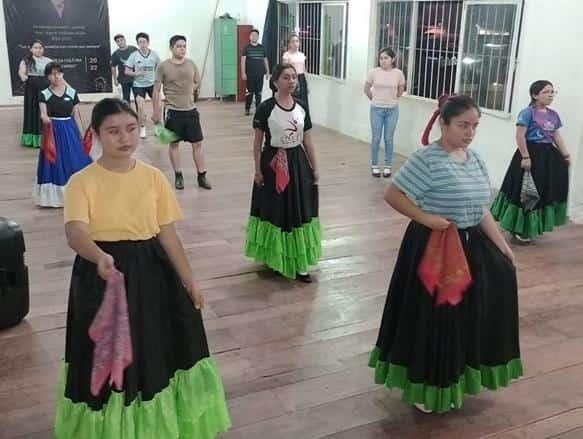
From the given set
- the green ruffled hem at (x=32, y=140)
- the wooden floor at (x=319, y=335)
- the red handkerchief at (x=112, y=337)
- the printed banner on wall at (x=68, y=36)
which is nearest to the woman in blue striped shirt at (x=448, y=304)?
the wooden floor at (x=319, y=335)

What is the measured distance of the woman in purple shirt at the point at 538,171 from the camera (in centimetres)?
439

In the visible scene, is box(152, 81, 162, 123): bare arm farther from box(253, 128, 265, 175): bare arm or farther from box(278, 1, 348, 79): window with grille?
box(278, 1, 348, 79): window with grille

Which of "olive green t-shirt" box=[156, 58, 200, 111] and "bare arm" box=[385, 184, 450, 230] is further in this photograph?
"olive green t-shirt" box=[156, 58, 200, 111]

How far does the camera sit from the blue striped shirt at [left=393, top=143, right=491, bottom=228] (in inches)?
89.9

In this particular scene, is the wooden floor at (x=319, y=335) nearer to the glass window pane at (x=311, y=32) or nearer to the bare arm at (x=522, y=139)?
the bare arm at (x=522, y=139)

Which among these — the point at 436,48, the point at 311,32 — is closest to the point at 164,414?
the point at 436,48

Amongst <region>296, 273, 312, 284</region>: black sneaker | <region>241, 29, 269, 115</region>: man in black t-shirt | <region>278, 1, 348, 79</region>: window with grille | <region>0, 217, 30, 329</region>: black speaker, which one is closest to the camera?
<region>0, 217, 30, 329</region>: black speaker

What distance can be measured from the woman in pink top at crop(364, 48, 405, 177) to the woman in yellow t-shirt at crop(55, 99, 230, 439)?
189 inches

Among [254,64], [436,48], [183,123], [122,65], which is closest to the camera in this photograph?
[183,123]

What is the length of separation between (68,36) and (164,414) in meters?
10.4

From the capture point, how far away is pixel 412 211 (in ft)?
7.54

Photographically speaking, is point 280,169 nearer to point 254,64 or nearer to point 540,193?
point 540,193

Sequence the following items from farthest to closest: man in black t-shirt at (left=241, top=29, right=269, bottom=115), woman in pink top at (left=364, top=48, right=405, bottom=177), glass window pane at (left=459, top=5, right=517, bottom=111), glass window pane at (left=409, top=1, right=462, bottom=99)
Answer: man in black t-shirt at (left=241, top=29, right=269, bottom=115), glass window pane at (left=409, top=1, right=462, bottom=99), woman in pink top at (left=364, top=48, right=405, bottom=177), glass window pane at (left=459, top=5, right=517, bottom=111)

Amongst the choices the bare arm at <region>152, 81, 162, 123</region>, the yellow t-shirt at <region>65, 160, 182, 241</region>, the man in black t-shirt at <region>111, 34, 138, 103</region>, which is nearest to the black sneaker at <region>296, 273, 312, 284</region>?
the yellow t-shirt at <region>65, 160, 182, 241</region>
